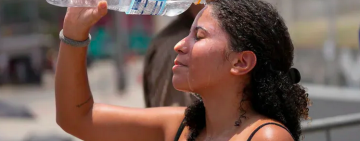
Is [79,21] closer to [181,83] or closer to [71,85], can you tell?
[71,85]

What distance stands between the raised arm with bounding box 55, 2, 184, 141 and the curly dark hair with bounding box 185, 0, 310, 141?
0.43 metres

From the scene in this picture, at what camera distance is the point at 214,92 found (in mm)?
1774

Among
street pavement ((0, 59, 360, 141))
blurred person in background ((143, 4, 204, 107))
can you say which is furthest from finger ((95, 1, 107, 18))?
street pavement ((0, 59, 360, 141))

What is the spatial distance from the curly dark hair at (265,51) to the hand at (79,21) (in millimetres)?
468

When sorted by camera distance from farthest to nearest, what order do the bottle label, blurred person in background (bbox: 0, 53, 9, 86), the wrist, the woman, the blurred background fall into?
blurred person in background (bbox: 0, 53, 9, 86), the blurred background, the wrist, the bottle label, the woman

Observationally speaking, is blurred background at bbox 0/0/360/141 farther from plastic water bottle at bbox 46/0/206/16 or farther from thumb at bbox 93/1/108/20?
thumb at bbox 93/1/108/20

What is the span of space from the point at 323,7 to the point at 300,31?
106 cm

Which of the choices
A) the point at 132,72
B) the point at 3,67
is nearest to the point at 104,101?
the point at 3,67

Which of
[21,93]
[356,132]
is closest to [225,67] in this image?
[356,132]

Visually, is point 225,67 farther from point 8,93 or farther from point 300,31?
point 8,93

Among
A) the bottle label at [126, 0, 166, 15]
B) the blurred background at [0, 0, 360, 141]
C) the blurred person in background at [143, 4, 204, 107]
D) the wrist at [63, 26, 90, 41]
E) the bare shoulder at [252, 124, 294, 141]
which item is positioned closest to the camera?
the bare shoulder at [252, 124, 294, 141]

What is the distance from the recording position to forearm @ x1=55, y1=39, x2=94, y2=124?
6.66 ft

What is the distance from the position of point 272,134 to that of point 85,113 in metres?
0.80

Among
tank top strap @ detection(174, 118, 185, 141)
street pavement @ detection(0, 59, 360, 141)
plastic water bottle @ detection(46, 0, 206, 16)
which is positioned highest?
plastic water bottle @ detection(46, 0, 206, 16)
